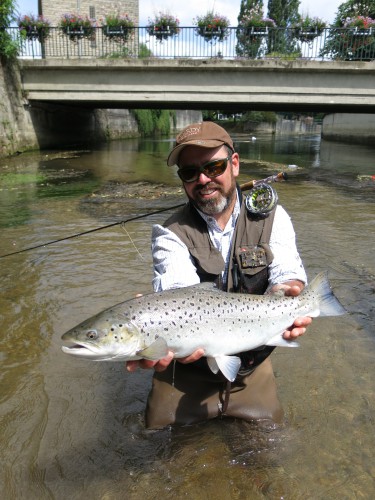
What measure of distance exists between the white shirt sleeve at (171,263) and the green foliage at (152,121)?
42513 millimetres

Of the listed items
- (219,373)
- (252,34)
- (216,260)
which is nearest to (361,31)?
(252,34)

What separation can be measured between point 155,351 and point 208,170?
1.43 m

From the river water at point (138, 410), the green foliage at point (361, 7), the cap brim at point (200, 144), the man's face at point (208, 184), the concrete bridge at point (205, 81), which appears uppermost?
the green foliage at point (361, 7)

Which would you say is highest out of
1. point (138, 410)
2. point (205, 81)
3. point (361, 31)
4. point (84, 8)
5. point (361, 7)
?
point (84, 8)

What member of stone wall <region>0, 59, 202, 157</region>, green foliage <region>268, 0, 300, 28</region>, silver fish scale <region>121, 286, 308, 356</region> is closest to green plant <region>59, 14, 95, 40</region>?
stone wall <region>0, 59, 202, 157</region>

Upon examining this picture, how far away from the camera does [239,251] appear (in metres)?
3.14

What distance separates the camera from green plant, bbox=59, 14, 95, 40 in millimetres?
24375

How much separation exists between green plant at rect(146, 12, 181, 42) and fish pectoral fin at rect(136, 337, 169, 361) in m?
24.5

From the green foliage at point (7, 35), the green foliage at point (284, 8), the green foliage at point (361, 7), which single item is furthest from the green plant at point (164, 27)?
the green foliage at point (284, 8)

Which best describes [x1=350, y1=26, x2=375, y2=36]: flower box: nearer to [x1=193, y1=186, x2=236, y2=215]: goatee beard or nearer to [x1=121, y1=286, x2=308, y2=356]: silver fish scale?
[x1=193, y1=186, x2=236, y2=215]: goatee beard

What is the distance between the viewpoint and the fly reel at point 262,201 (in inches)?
127

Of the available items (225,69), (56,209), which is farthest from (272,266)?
(225,69)

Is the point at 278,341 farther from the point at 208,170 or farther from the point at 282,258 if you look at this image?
the point at 208,170

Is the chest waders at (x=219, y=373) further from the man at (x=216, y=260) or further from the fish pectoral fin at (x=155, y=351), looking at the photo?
the fish pectoral fin at (x=155, y=351)
